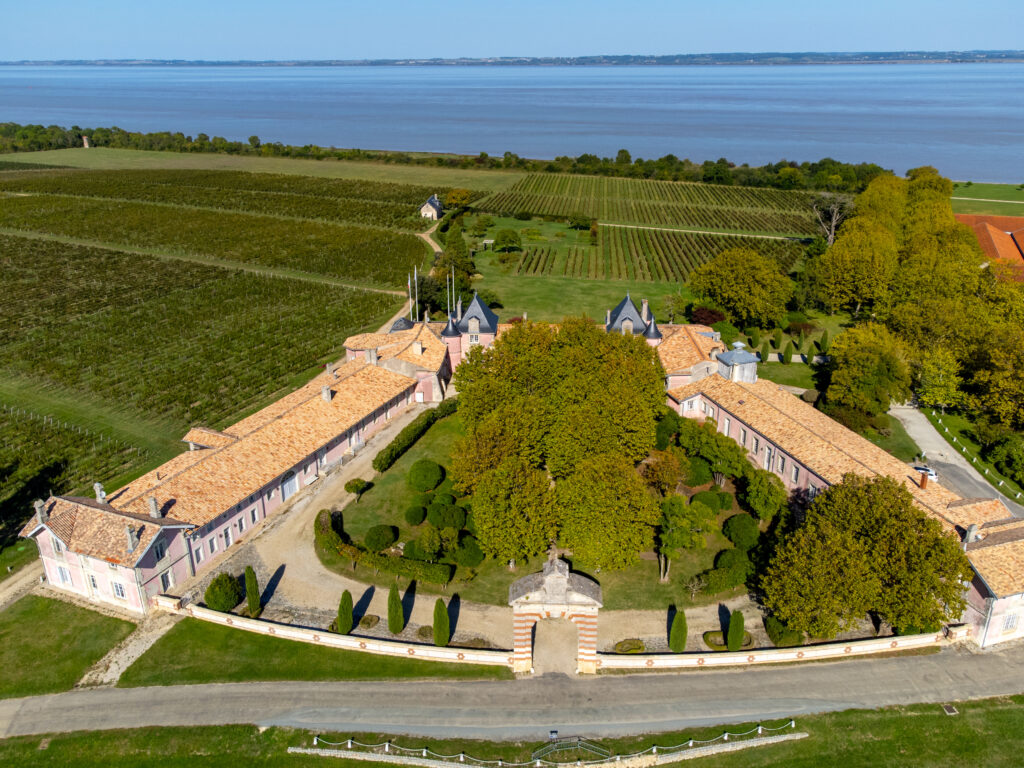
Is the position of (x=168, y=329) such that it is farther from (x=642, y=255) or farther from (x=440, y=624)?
(x=642, y=255)

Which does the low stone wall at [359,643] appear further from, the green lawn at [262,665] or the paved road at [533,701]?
the paved road at [533,701]

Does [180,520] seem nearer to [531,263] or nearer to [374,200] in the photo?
[531,263]

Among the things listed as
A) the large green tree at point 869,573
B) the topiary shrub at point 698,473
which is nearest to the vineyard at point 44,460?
the topiary shrub at point 698,473

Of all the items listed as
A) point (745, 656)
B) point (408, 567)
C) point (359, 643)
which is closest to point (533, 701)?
point (359, 643)

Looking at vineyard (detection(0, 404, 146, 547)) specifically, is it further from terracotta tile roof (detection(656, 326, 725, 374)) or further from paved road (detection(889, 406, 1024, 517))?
paved road (detection(889, 406, 1024, 517))

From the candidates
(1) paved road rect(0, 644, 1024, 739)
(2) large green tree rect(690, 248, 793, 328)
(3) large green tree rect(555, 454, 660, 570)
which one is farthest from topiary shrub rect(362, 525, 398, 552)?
(2) large green tree rect(690, 248, 793, 328)
